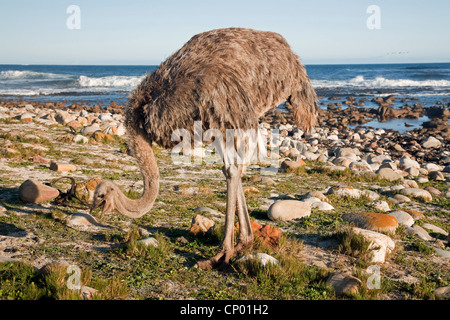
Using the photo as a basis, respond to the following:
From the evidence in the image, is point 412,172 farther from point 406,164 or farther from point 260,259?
point 260,259

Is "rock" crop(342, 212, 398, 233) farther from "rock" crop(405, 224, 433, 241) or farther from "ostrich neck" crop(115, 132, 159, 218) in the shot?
"ostrich neck" crop(115, 132, 159, 218)

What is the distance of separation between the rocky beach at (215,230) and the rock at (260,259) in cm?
2

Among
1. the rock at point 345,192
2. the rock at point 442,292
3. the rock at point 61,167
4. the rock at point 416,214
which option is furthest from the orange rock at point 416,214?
the rock at point 61,167

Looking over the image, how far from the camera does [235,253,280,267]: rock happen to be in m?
4.70

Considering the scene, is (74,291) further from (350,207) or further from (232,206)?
(350,207)

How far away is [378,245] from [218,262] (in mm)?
2125

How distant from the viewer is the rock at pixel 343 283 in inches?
168

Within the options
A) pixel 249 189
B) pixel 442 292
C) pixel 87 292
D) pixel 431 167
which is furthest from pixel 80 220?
pixel 431 167

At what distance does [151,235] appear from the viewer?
5805mm

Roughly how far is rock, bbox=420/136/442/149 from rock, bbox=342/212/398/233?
511 inches

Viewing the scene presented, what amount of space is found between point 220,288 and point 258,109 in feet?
7.19

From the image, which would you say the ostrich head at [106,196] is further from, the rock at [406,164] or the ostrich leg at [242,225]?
the rock at [406,164]

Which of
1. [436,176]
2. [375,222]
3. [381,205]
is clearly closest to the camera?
[375,222]

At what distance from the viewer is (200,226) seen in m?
5.89
